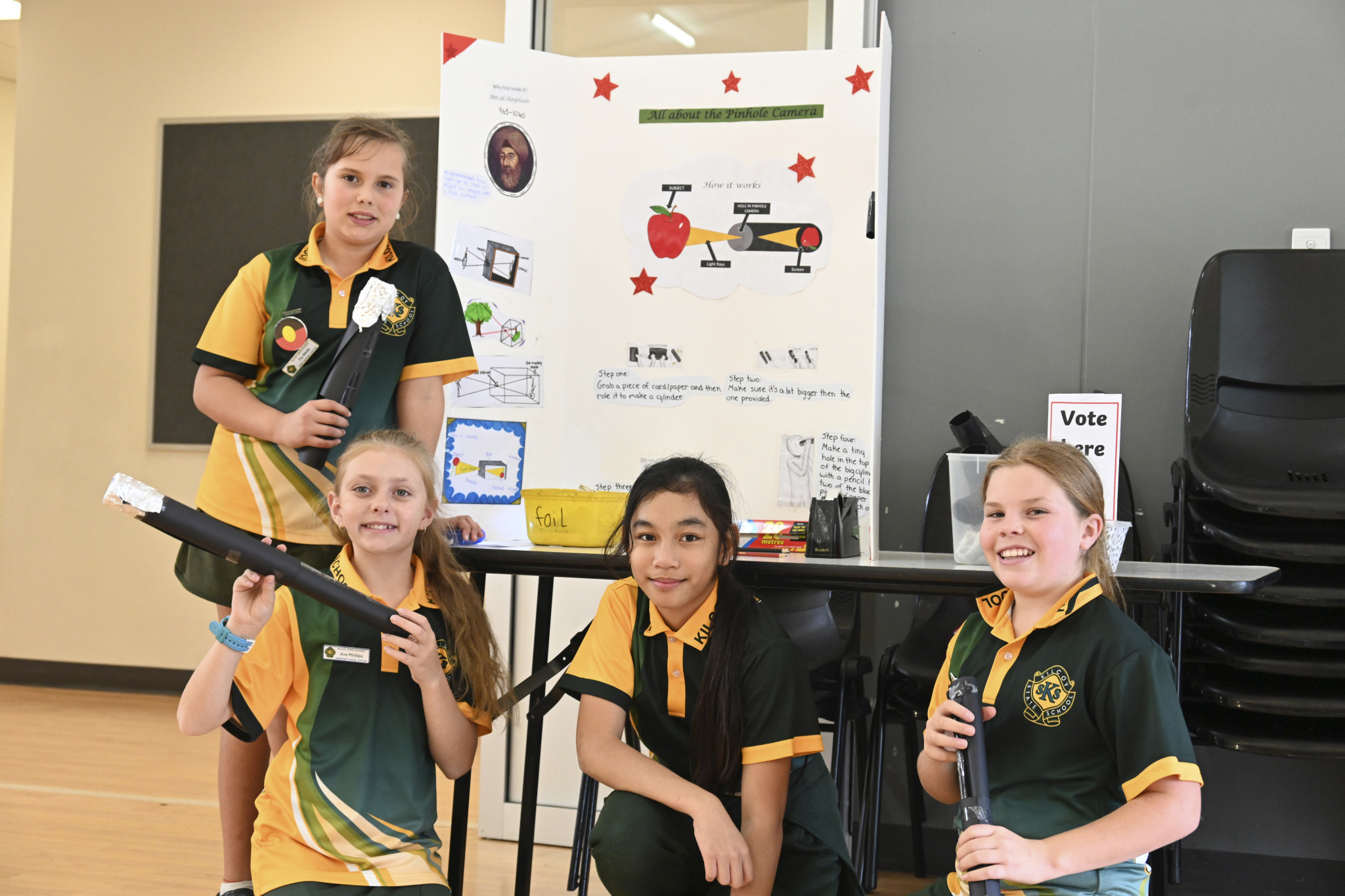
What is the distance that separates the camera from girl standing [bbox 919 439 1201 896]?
1358mm

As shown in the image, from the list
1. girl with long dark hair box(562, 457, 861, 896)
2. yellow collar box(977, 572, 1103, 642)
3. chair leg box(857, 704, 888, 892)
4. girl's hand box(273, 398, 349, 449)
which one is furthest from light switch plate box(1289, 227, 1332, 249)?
girl's hand box(273, 398, 349, 449)

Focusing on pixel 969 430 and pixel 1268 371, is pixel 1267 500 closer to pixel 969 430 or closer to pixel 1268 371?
pixel 1268 371

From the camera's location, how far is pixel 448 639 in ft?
6.04

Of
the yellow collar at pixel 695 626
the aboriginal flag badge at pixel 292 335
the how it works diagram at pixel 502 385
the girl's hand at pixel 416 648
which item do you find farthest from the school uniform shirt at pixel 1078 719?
the how it works diagram at pixel 502 385

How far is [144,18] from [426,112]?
1.32 meters

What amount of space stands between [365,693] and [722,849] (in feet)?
1.88

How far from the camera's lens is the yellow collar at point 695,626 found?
1.78 meters

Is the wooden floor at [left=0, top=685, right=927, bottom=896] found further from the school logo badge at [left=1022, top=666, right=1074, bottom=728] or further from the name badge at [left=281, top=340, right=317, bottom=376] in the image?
the school logo badge at [left=1022, top=666, right=1074, bottom=728]

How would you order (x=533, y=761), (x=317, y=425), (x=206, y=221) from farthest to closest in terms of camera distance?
(x=206, y=221) < (x=533, y=761) < (x=317, y=425)

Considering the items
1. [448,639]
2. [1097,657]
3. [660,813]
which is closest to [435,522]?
[448,639]

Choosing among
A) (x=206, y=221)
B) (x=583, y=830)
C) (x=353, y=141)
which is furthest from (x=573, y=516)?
(x=206, y=221)

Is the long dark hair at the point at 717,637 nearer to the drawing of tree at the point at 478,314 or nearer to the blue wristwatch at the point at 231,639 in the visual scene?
the blue wristwatch at the point at 231,639

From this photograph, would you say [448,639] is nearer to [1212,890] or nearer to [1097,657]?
[1097,657]

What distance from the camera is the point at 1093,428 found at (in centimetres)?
204
